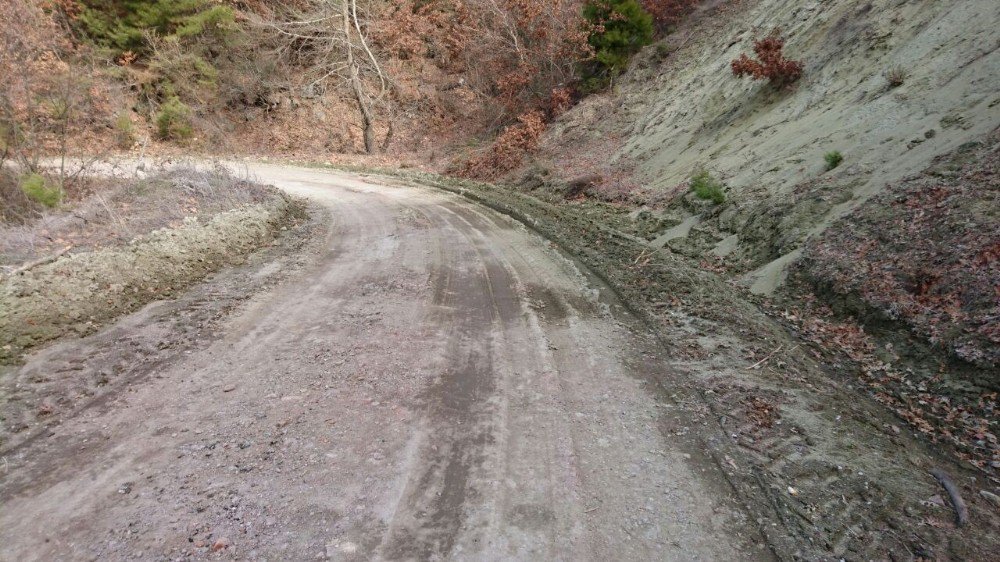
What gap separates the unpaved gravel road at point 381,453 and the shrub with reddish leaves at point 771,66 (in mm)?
8375

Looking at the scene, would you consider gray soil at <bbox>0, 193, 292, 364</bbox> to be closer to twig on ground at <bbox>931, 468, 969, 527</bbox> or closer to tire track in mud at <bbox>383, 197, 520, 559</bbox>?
tire track in mud at <bbox>383, 197, 520, 559</bbox>

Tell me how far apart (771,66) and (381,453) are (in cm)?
1145

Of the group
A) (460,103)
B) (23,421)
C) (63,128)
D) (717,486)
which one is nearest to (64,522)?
(23,421)

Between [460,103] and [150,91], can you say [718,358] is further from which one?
[150,91]

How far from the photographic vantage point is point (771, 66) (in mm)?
10742

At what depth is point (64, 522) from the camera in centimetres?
278

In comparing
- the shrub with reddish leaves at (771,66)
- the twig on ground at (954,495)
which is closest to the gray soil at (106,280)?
the twig on ground at (954,495)

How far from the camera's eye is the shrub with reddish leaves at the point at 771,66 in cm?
1054

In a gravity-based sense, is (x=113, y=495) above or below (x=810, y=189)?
below

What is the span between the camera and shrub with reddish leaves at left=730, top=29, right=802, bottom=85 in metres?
10.5

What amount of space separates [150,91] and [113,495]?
26229 millimetres

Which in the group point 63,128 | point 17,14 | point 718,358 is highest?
point 17,14

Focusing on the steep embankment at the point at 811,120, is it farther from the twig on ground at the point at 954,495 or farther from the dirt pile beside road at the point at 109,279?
the dirt pile beside road at the point at 109,279

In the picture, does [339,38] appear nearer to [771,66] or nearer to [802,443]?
[771,66]
